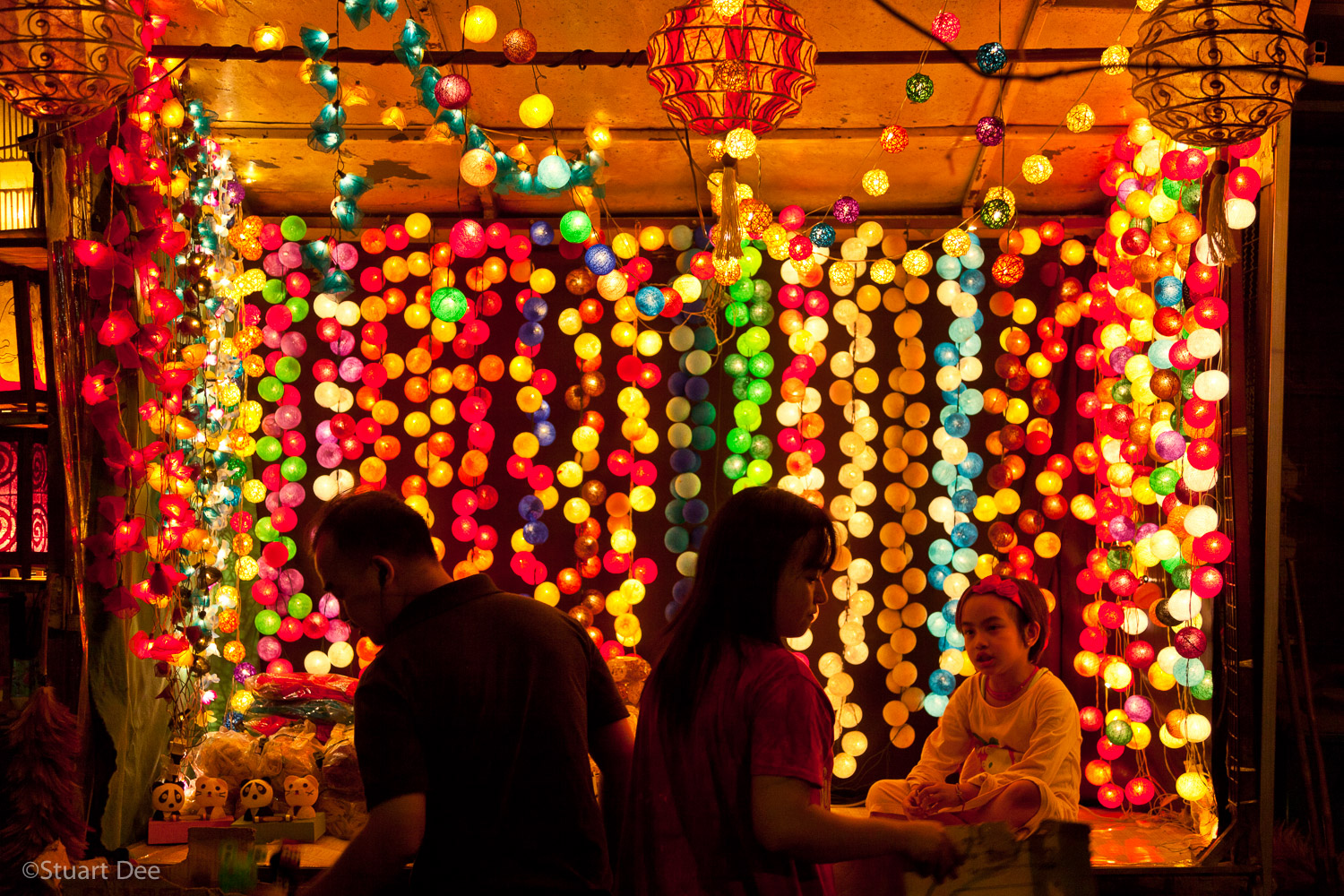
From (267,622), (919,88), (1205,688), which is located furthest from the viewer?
(267,622)

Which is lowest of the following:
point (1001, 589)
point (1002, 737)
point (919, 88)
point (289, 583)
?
point (1002, 737)

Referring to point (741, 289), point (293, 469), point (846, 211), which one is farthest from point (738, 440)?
point (293, 469)

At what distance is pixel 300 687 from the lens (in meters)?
4.51

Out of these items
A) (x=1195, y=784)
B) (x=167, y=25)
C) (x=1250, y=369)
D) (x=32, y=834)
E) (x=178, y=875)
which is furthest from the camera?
(x=167, y=25)

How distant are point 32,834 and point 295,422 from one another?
188cm

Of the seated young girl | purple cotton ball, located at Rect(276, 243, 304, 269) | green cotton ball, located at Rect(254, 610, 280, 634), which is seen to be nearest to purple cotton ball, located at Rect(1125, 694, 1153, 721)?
the seated young girl

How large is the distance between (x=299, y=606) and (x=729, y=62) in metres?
3.12

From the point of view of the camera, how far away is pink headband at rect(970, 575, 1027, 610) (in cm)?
306

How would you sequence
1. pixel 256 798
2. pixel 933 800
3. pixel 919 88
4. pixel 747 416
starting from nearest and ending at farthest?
pixel 933 800 → pixel 919 88 → pixel 256 798 → pixel 747 416

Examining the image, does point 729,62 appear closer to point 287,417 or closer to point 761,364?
point 761,364

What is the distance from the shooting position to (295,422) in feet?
15.4

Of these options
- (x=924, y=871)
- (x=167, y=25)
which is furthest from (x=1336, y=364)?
(x=167, y=25)

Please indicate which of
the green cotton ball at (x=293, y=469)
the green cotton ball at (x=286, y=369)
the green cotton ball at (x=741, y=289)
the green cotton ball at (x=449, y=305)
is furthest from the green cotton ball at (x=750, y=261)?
the green cotton ball at (x=293, y=469)

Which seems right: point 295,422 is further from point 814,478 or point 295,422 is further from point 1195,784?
point 1195,784
